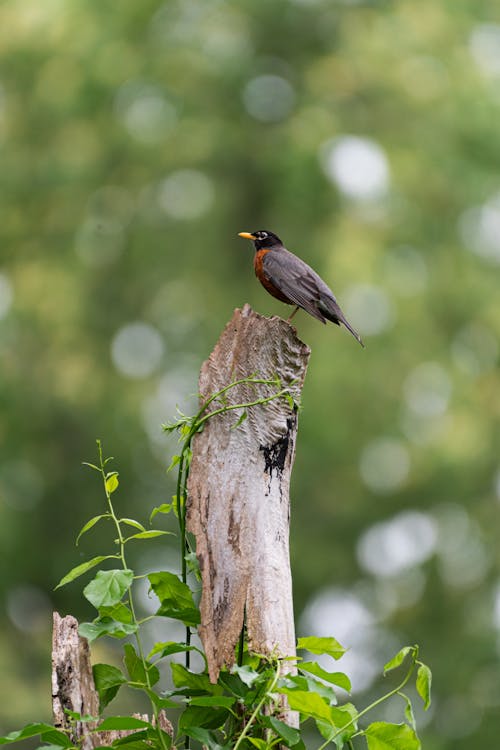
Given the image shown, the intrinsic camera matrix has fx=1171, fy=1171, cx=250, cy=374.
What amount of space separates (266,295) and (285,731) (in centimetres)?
570

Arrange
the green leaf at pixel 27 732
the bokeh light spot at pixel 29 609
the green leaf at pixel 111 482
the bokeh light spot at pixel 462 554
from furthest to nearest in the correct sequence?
the bokeh light spot at pixel 29 609 < the bokeh light spot at pixel 462 554 < the green leaf at pixel 111 482 < the green leaf at pixel 27 732

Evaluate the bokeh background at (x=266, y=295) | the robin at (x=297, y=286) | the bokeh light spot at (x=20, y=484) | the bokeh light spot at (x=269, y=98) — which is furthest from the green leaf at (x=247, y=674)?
the bokeh light spot at (x=269, y=98)

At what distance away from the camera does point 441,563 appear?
757 centimetres

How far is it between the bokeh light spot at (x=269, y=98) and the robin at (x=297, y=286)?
5.41 metres

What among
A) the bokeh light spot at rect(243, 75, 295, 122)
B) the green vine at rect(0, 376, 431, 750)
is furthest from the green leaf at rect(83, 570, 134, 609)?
the bokeh light spot at rect(243, 75, 295, 122)

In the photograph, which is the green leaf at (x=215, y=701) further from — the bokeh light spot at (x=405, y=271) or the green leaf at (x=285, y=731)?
the bokeh light spot at (x=405, y=271)

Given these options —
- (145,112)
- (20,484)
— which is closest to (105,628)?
(20,484)

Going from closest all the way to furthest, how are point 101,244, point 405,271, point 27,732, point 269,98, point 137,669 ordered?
point 27,732
point 137,669
point 405,271
point 101,244
point 269,98

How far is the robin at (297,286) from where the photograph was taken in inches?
111

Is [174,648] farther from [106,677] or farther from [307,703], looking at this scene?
[307,703]

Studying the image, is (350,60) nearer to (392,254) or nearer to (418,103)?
(418,103)

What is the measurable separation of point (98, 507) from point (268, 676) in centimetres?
570

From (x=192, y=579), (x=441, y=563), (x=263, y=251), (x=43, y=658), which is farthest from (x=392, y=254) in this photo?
(x=192, y=579)

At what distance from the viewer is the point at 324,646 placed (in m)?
1.59
